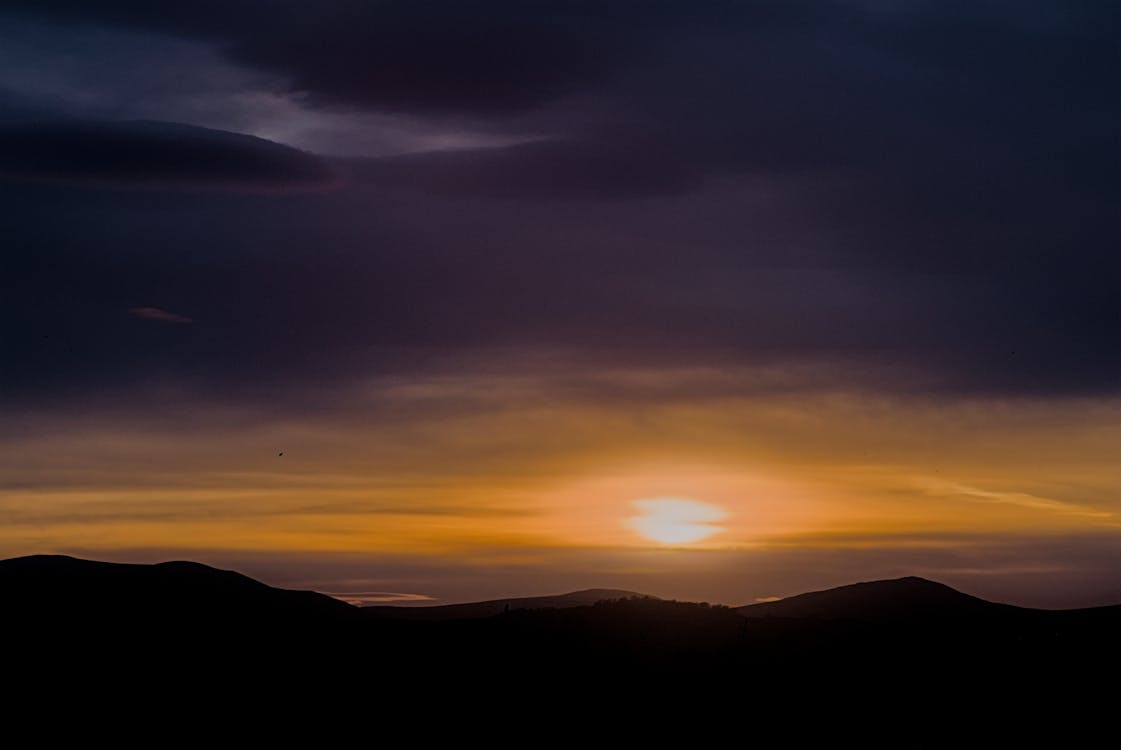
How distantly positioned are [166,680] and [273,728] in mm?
5365

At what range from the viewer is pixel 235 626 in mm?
44031

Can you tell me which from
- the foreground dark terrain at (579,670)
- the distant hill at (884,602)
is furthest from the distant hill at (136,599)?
the distant hill at (884,602)

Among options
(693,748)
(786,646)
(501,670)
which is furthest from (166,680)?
(786,646)

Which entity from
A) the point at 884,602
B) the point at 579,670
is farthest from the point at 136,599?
the point at 884,602

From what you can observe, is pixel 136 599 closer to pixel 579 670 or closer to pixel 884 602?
pixel 579 670

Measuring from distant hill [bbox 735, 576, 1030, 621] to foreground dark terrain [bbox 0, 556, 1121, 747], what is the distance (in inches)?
728

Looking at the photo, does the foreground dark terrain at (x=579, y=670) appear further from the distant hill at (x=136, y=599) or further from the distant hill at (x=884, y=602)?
the distant hill at (x=884, y=602)

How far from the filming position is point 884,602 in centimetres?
7206

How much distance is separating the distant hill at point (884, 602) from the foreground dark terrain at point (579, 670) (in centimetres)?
1849

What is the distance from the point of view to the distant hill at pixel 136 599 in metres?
45.2

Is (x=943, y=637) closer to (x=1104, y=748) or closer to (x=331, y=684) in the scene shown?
(x=1104, y=748)

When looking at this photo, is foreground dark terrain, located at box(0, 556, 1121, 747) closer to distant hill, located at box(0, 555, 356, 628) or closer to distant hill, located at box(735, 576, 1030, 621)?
distant hill, located at box(0, 555, 356, 628)

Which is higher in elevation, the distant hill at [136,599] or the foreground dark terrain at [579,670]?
the distant hill at [136,599]

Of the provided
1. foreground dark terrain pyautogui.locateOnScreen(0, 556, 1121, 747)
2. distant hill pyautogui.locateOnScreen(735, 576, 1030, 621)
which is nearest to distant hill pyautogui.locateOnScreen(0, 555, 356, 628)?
foreground dark terrain pyautogui.locateOnScreen(0, 556, 1121, 747)
